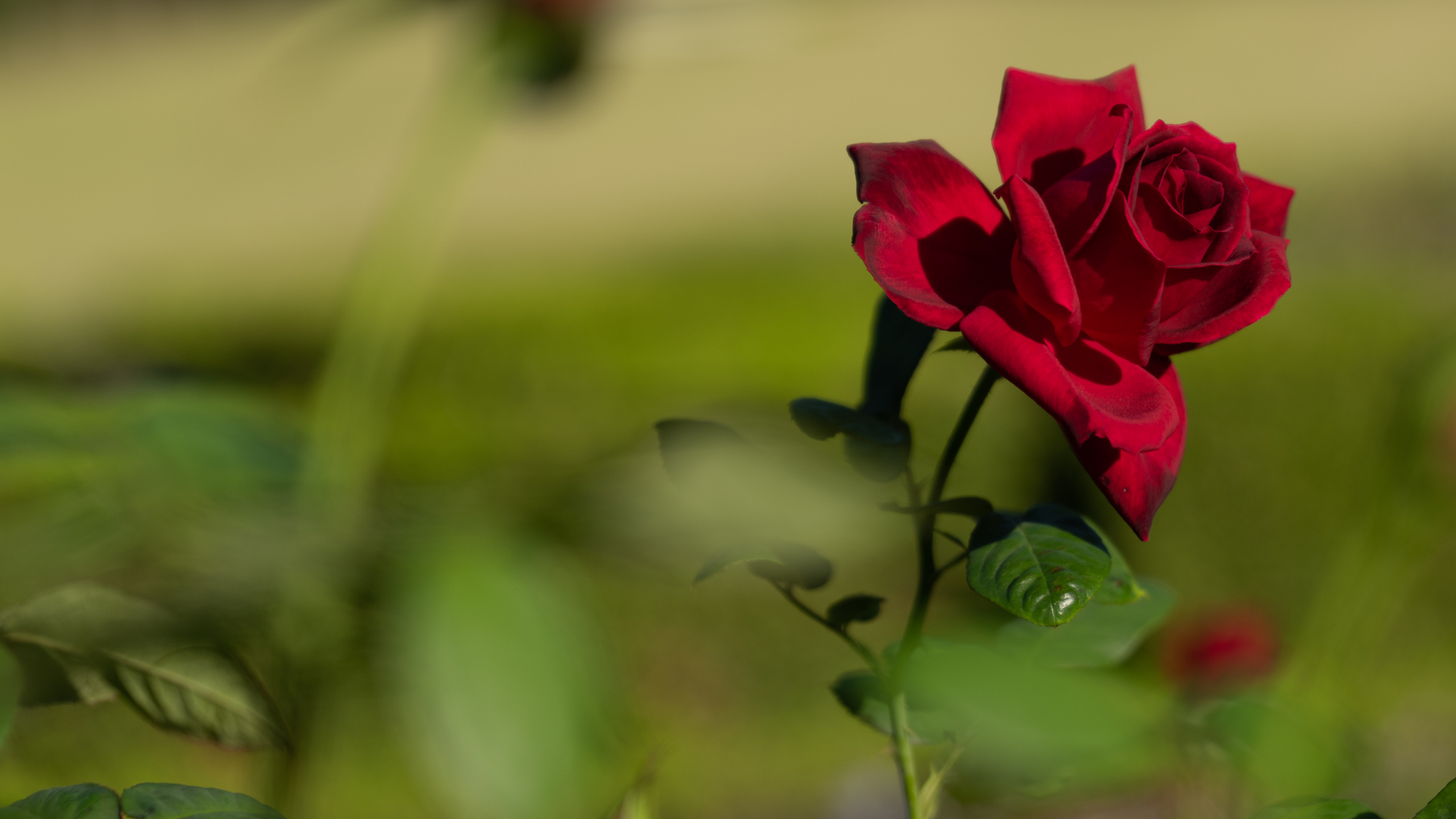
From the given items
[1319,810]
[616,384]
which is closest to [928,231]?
[1319,810]

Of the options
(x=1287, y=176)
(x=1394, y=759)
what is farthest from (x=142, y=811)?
(x=1287, y=176)

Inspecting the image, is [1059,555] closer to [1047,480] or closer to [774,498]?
[774,498]

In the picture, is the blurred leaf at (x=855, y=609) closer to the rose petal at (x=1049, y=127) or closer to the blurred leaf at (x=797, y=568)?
the blurred leaf at (x=797, y=568)

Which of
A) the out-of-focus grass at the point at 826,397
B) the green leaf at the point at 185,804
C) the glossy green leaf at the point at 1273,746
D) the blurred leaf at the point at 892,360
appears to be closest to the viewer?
the green leaf at the point at 185,804

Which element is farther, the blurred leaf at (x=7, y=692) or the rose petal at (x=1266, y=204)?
the rose petal at (x=1266, y=204)

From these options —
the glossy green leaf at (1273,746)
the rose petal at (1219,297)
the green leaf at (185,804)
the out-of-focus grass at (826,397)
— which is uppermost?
the rose petal at (1219,297)

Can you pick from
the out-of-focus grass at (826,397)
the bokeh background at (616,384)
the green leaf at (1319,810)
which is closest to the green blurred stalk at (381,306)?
the bokeh background at (616,384)
